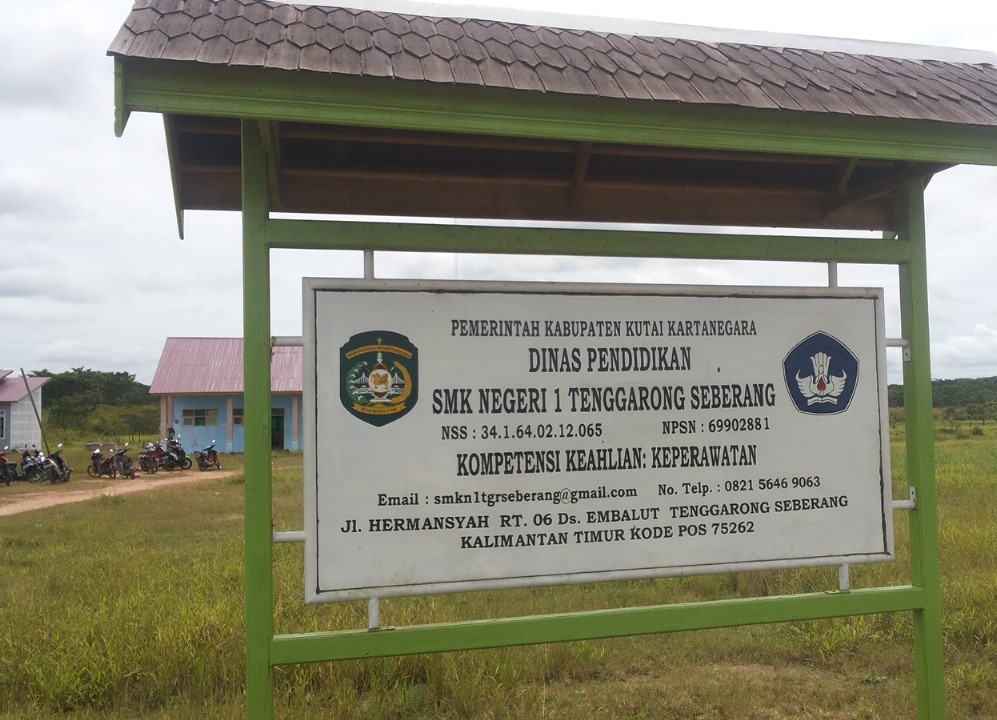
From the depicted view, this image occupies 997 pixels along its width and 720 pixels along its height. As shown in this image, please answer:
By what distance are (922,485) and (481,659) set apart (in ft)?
7.83

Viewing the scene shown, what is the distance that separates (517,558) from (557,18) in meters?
2.17

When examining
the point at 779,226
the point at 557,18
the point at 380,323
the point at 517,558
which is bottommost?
the point at 517,558

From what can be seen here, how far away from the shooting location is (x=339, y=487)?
8.48ft

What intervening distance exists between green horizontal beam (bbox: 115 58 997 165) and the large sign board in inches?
23.2

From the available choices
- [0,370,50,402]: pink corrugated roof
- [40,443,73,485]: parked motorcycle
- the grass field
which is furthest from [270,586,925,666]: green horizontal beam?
[0,370,50,402]: pink corrugated roof

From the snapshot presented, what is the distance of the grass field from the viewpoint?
11.9ft

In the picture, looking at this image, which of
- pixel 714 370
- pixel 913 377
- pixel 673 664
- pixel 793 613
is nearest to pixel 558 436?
pixel 714 370

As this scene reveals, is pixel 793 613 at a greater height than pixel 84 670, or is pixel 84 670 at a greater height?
pixel 793 613

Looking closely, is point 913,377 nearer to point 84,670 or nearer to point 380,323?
point 380,323

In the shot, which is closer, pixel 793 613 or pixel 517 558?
pixel 517 558

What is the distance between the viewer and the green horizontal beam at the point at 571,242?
8.70 feet

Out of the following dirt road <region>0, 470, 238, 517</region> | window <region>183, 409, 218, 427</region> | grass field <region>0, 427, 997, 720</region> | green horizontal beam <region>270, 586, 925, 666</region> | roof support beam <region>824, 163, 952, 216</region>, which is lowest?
dirt road <region>0, 470, 238, 517</region>

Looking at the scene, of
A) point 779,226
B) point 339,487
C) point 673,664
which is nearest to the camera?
point 339,487

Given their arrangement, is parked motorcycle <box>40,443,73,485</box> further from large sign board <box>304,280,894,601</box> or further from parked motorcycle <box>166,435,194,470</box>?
large sign board <box>304,280,894,601</box>
